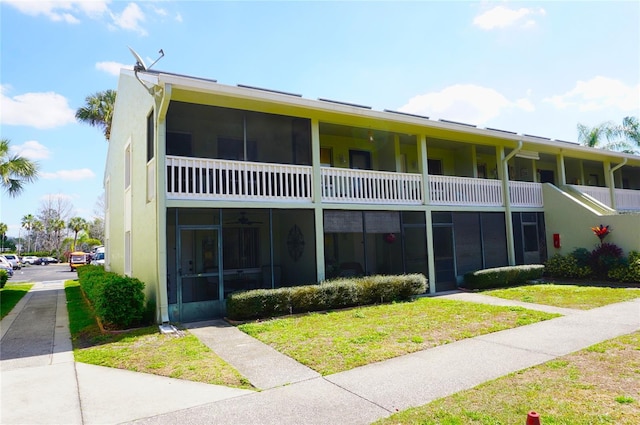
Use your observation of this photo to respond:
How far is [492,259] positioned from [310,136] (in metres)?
8.82

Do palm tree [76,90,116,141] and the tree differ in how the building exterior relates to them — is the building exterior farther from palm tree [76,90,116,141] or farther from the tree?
the tree

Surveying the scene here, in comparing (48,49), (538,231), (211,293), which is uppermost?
(48,49)

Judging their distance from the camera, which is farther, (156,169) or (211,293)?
(211,293)

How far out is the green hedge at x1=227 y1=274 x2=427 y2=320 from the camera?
8.86 metres

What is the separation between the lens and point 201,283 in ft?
32.0

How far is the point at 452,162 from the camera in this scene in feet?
58.7

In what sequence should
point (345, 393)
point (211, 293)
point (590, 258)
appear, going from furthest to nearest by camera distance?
point (590, 258) < point (211, 293) < point (345, 393)

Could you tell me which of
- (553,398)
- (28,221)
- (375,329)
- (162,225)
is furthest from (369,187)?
(28,221)

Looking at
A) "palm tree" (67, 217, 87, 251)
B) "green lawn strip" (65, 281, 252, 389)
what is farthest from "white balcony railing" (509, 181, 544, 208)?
"palm tree" (67, 217, 87, 251)

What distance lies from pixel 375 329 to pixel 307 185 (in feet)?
16.1

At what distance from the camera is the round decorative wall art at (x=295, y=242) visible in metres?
12.2

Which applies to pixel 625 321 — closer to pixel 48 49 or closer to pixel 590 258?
pixel 590 258

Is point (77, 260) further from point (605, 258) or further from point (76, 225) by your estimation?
point (605, 258)

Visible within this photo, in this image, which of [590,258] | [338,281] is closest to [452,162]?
[590,258]
